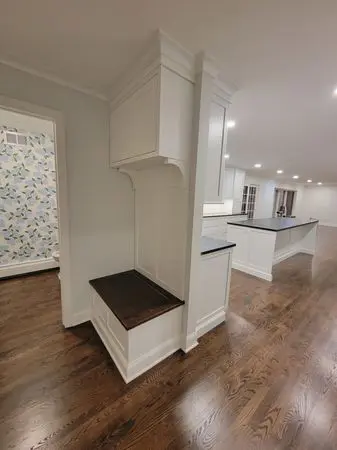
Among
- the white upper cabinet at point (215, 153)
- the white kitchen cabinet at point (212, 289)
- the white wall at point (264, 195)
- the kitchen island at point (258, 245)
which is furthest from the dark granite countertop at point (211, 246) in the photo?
the white wall at point (264, 195)

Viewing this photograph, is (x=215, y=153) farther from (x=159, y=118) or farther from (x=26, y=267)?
(x=26, y=267)

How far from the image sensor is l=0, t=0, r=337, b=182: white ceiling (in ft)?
3.37

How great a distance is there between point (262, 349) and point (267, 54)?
246cm

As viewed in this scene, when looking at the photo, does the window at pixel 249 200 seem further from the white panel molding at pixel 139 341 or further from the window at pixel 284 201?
the white panel molding at pixel 139 341

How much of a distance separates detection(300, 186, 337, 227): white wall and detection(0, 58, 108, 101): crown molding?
525 inches

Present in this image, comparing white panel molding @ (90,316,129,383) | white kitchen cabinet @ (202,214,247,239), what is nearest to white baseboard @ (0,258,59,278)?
white panel molding @ (90,316,129,383)

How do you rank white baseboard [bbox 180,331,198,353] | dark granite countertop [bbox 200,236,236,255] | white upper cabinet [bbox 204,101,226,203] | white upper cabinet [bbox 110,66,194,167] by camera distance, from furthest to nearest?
dark granite countertop [bbox 200,236,236,255] → white baseboard [bbox 180,331,198,353] → white upper cabinet [bbox 204,101,226,203] → white upper cabinet [bbox 110,66,194,167]

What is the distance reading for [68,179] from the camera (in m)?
1.90

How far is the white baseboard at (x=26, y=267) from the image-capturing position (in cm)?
314

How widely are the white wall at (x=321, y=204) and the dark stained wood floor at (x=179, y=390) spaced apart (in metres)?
11.5

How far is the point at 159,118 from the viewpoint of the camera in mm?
1342

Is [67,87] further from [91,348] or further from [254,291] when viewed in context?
[254,291]

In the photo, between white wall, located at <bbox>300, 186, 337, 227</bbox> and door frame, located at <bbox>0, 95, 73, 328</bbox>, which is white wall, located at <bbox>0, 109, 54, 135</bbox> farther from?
white wall, located at <bbox>300, 186, 337, 227</bbox>

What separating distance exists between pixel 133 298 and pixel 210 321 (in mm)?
936
